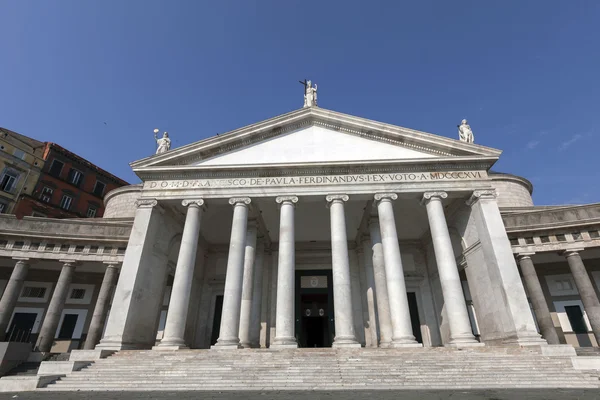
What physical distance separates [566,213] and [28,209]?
47.4 meters

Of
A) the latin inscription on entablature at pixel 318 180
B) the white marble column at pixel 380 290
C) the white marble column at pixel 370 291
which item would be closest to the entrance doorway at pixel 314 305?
the white marble column at pixel 370 291

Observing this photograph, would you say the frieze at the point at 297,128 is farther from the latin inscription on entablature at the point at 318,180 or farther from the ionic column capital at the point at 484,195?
the ionic column capital at the point at 484,195

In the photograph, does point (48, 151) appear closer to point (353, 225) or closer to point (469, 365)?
point (353, 225)

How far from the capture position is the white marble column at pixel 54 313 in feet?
56.9

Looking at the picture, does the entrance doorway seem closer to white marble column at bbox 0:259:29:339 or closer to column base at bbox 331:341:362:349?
column base at bbox 331:341:362:349

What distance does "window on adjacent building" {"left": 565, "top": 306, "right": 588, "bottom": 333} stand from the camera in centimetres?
1947

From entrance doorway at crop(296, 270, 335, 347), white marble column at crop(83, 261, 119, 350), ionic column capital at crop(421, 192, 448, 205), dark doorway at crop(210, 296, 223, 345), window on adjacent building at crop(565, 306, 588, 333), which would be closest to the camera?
ionic column capital at crop(421, 192, 448, 205)

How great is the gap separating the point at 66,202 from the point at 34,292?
1893cm

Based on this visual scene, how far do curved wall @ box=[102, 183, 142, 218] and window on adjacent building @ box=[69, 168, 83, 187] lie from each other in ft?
43.7

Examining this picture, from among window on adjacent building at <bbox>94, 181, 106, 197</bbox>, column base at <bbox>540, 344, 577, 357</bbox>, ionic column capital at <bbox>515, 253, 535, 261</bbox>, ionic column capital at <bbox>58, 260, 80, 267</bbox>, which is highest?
window on adjacent building at <bbox>94, 181, 106, 197</bbox>

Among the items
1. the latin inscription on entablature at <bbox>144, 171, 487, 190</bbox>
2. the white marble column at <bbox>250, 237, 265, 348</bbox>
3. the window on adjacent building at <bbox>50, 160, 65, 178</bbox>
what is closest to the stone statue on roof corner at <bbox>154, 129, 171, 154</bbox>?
the latin inscription on entablature at <bbox>144, 171, 487, 190</bbox>

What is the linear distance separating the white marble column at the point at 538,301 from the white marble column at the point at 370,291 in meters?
8.56

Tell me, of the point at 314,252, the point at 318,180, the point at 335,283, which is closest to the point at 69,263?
the point at 314,252

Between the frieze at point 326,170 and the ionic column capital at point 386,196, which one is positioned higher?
the frieze at point 326,170
